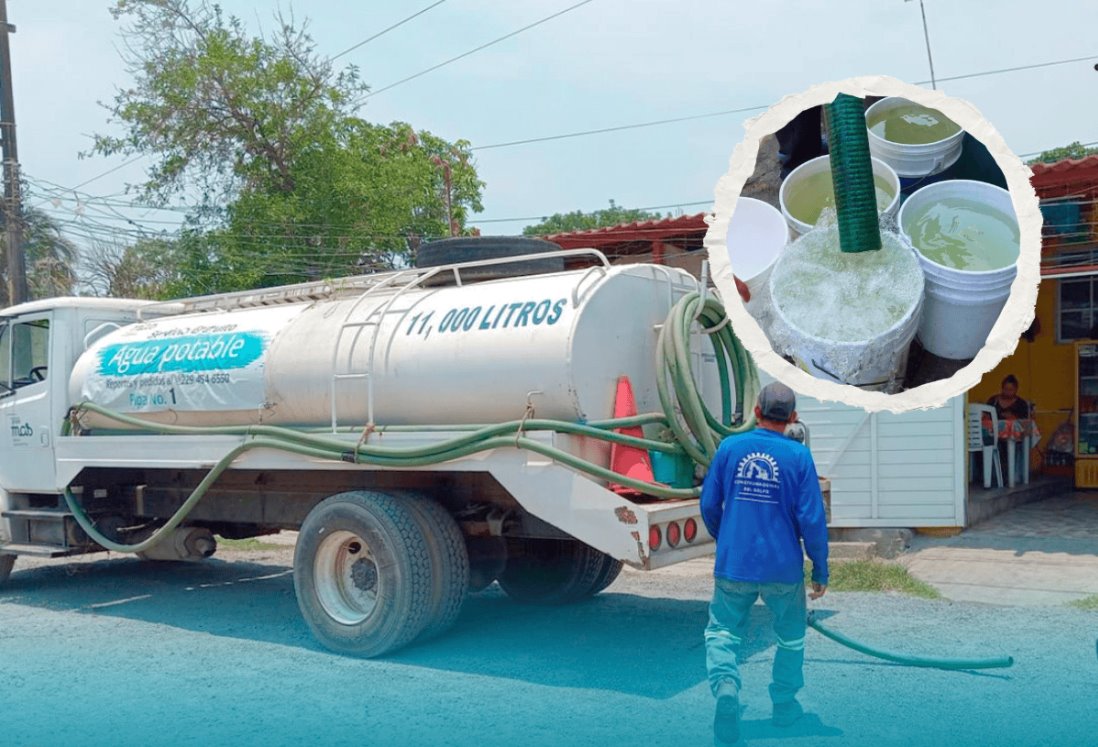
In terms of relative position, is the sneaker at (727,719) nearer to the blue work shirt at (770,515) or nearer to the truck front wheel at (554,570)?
the blue work shirt at (770,515)

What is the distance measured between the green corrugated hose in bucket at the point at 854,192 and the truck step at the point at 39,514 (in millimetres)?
7503

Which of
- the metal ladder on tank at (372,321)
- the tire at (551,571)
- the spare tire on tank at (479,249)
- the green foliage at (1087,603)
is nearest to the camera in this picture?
the metal ladder on tank at (372,321)

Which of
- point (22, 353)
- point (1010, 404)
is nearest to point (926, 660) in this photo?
point (1010, 404)

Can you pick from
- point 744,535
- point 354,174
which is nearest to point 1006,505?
point 744,535

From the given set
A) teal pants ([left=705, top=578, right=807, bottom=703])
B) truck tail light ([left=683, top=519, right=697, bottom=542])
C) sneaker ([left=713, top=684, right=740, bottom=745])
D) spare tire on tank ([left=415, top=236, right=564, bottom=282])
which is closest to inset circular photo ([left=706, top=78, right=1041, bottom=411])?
teal pants ([left=705, top=578, right=807, bottom=703])

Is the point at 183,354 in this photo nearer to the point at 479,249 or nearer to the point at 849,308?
the point at 479,249

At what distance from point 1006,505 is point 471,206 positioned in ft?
62.8

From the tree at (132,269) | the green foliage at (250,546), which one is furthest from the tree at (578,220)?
the green foliage at (250,546)

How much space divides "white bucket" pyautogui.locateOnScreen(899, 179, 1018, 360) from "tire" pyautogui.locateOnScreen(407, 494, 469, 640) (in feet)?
12.2

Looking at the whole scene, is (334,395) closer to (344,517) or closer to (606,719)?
(344,517)

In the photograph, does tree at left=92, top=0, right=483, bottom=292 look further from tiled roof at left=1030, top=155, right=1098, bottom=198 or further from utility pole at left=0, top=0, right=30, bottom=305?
tiled roof at left=1030, top=155, right=1098, bottom=198

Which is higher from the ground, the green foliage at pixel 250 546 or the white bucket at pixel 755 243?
the white bucket at pixel 755 243

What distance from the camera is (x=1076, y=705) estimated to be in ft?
17.4

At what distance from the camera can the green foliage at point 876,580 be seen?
Result: 27.1ft
